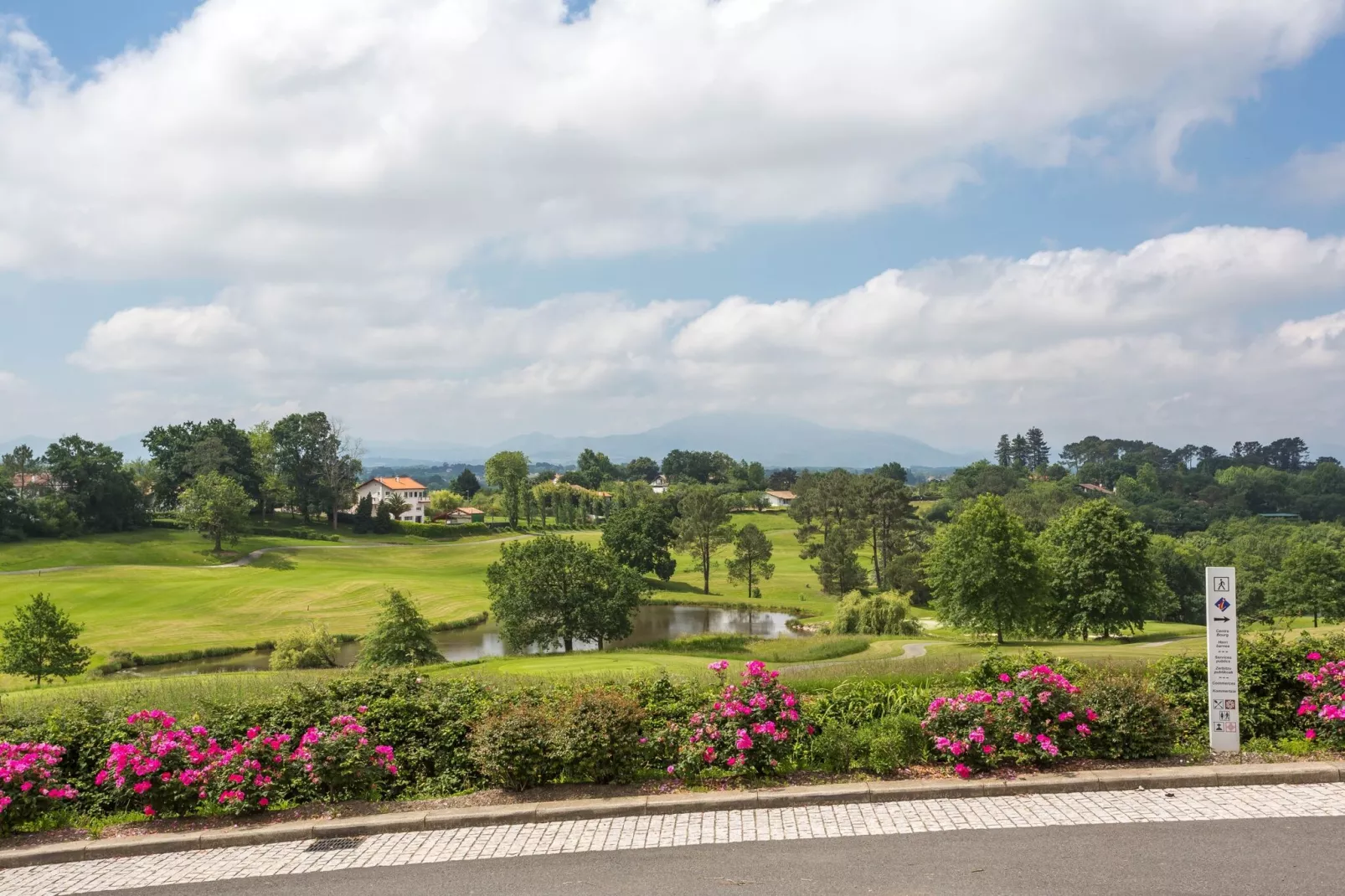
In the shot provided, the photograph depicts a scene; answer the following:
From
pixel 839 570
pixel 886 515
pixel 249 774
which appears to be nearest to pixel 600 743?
pixel 249 774

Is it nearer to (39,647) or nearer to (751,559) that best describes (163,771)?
(39,647)

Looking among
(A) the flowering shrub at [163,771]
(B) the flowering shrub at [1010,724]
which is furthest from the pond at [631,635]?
(B) the flowering shrub at [1010,724]

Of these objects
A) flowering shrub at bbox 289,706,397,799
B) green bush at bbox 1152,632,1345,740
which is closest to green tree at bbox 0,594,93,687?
flowering shrub at bbox 289,706,397,799

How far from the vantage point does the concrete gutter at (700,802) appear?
1000 cm

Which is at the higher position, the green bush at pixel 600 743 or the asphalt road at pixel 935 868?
the green bush at pixel 600 743

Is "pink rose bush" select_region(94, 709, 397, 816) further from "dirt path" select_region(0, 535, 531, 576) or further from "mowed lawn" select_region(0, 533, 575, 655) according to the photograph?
"dirt path" select_region(0, 535, 531, 576)

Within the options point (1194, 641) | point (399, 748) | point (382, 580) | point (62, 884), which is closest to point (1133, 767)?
point (399, 748)

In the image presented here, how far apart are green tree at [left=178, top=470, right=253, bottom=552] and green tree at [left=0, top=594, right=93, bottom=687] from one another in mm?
56627

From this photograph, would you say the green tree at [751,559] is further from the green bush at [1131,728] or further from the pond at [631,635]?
the green bush at [1131,728]

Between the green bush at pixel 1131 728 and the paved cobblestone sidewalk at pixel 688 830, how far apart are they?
93 cm

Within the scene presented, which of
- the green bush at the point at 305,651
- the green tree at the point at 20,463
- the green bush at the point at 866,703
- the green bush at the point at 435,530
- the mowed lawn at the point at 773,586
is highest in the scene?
the green tree at the point at 20,463

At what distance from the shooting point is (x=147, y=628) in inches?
2486

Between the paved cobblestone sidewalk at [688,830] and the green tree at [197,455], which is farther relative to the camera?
the green tree at [197,455]

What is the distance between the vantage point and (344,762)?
1070 centimetres
